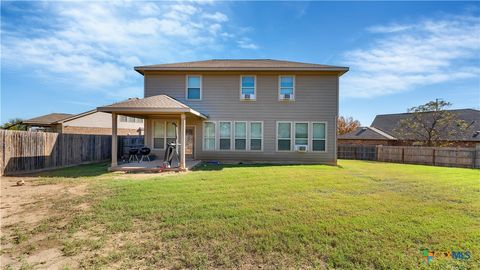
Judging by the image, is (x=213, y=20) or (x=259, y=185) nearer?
(x=259, y=185)

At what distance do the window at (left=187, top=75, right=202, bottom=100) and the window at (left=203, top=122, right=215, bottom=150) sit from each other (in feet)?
5.46

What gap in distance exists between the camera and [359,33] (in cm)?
1215

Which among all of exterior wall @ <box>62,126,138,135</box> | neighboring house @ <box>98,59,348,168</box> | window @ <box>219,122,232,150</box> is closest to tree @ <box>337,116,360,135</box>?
neighboring house @ <box>98,59,348,168</box>

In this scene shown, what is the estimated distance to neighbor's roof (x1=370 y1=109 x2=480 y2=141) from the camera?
2166cm

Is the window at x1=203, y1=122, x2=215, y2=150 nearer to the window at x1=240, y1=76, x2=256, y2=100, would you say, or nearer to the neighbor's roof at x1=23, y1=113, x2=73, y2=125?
the window at x1=240, y1=76, x2=256, y2=100

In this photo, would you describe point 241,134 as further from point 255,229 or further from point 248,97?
point 255,229

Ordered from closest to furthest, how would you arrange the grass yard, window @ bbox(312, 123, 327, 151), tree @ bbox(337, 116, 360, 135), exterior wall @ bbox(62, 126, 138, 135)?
the grass yard < window @ bbox(312, 123, 327, 151) < exterior wall @ bbox(62, 126, 138, 135) < tree @ bbox(337, 116, 360, 135)

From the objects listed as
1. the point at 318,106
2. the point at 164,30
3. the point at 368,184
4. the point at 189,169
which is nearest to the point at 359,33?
the point at 318,106

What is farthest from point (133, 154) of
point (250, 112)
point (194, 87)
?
point (250, 112)

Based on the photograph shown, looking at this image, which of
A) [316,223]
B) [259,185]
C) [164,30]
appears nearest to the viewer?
[316,223]

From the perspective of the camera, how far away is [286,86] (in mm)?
13359

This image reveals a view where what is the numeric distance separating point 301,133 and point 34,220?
457 inches

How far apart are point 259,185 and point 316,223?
3123 millimetres

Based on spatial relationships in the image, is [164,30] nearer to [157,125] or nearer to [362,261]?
[157,125]
